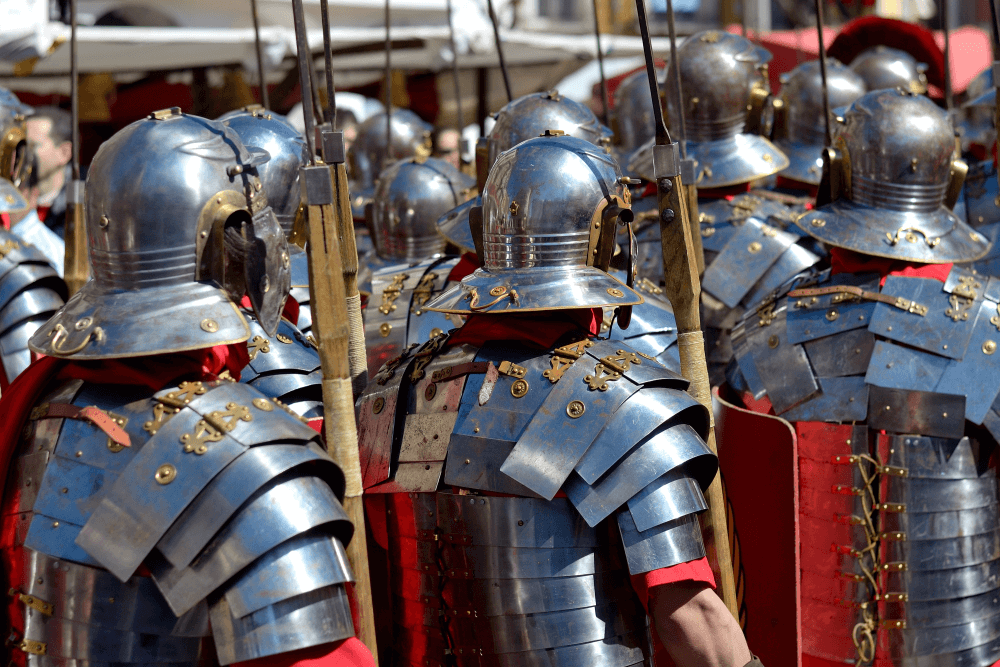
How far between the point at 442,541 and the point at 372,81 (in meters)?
11.5

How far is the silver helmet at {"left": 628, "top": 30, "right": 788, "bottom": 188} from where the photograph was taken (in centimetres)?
675

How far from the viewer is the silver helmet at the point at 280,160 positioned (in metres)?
4.52

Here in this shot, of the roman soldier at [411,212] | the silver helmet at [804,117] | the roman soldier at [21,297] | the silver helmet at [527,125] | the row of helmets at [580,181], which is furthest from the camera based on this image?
the silver helmet at [804,117]

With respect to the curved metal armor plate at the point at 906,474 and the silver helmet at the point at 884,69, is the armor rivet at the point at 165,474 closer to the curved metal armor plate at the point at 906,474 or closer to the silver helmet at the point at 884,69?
the curved metal armor plate at the point at 906,474

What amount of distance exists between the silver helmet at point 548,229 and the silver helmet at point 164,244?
69cm

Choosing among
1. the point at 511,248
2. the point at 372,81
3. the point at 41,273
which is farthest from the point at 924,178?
the point at 372,81

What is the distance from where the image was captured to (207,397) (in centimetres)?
242

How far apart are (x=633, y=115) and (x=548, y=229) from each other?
5570 mm

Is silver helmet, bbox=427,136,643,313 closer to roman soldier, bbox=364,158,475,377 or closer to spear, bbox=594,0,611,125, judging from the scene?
roman soldier, bbox=364,158,475,377

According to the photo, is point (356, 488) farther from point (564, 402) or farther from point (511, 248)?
point (511, 248)

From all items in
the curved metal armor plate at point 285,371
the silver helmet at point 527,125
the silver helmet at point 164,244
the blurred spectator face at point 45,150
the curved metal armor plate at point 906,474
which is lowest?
the curved metal armor plate at point 906,474

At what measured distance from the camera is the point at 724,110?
7.03 m

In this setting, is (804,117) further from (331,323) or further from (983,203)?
(331,323)

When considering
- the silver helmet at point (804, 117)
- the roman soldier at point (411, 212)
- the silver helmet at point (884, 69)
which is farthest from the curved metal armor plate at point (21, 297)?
the silver helmet at point (884, 69)
